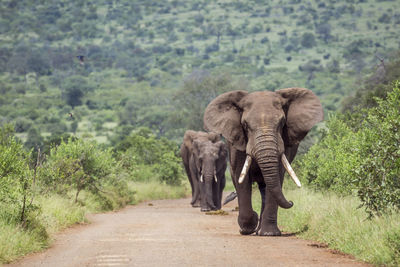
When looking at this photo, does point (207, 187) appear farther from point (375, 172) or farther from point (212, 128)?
point (375, 172)

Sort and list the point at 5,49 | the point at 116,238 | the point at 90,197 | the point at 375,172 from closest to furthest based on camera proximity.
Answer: the point at 375,172
the point at 116,238
the point at 90,197
the point at 5,49

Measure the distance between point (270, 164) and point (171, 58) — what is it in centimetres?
14083

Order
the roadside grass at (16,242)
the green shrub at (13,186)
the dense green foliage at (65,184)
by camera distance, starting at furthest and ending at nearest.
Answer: the green shrub at (13,186)
the dense green foliage at (65,184)
the roadside grass at (16,242)

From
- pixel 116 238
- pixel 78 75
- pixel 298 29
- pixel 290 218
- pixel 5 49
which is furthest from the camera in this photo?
pixel 298 29

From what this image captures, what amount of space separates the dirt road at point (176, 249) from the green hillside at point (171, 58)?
1844 inches

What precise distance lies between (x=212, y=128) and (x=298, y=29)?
5948 inches

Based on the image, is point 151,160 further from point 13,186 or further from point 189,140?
point 13,186

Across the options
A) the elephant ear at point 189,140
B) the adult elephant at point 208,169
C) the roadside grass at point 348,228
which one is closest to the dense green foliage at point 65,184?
the adult elephant at point 208,169

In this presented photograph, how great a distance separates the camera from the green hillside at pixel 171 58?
85000 mm

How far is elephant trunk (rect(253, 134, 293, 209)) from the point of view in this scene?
12062mm

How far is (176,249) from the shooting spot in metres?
10.4

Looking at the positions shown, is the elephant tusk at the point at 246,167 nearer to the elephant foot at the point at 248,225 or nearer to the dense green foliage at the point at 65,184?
the elephant foot at the point at 248,225

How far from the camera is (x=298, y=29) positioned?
531 feet

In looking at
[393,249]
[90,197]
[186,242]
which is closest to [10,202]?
[186,242]
